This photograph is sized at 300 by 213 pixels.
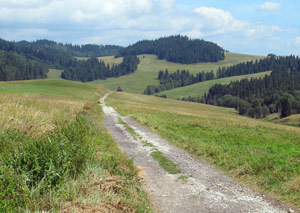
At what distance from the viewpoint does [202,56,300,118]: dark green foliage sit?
117 metres

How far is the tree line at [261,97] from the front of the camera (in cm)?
11756

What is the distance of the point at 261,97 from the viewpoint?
145m

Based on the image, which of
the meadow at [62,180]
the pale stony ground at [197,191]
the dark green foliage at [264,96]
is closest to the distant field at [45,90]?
the pale stony ground at [197,191]

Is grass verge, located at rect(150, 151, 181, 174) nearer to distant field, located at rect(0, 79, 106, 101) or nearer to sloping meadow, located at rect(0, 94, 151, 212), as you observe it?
sloping meadow, located at rect(0, 94, 151, 212)

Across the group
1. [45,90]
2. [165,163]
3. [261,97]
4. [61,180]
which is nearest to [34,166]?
[61,180]

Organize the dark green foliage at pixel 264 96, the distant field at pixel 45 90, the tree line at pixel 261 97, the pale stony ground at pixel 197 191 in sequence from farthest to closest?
the tree line at pixel 261 97 → the dark green foliage at pixel 264 96 → the distant field at pixel 45 90 → the pale stony ground at pixel 197 191

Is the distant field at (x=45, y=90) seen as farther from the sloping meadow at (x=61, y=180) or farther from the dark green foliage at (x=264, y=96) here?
the dark green foliage at (x=264, y=96)

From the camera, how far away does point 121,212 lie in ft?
18.4

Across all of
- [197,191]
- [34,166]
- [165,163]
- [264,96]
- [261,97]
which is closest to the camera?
[34,166]

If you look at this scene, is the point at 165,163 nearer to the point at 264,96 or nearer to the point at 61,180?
the point at 61,180

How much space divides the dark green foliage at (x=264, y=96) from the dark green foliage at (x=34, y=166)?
386 feet

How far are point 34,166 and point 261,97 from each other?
152086mm

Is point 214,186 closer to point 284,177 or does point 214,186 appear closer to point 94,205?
point 284,177

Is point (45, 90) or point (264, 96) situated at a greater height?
point (45, 90)
